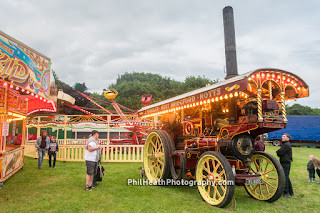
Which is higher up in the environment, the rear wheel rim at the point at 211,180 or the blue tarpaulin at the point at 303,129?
the blue tarpaulin at the point at 303,129

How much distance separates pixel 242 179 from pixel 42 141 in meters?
7.95

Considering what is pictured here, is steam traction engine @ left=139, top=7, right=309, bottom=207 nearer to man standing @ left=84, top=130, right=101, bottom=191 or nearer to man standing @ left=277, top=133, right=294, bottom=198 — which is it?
man standing @ left=277, top=133, right=294, bottom=198

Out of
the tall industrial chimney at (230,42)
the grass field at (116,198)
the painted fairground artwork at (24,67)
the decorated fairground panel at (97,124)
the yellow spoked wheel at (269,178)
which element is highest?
the tall industrial chimney at (230,42)

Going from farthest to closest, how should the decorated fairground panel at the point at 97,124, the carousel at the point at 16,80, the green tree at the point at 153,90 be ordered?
1. the green tree at the point at 153,90
2. the decorated fairground panel at the point at 97,124
3. the carousel at the point at 16,80

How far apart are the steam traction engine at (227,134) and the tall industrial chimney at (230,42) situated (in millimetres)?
3573

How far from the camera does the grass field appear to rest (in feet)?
14.8

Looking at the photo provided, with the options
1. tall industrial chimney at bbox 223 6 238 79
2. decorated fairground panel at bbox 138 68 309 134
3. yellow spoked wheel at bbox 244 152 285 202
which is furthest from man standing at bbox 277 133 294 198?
tall industrial chimney at bbox 223 6 238 79

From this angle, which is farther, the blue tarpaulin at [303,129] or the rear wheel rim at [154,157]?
the blue tarpaulin at [303,129]

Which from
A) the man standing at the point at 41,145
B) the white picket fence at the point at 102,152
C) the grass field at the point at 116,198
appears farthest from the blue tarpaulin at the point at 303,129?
the man standing at the point at 41,145

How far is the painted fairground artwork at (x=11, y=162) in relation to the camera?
21.1ft

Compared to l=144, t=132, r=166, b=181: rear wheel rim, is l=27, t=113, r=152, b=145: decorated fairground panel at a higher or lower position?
higher

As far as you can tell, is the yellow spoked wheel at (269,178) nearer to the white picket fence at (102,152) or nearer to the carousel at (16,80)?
the white picket fence at (102,152)

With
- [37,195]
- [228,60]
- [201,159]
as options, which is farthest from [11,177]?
[228,60]

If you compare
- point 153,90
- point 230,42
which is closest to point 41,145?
point 230,42
